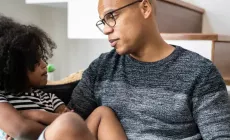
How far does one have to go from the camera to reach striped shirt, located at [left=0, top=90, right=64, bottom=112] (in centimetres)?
92

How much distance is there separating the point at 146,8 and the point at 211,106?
317 mm

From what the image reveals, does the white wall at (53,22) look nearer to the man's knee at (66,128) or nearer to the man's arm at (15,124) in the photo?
Result: the man's arm at (15,124)

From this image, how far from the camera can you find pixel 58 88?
1104 millimetres

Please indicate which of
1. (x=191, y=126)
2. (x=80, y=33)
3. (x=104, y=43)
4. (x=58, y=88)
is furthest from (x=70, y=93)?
(x=104, y=43)

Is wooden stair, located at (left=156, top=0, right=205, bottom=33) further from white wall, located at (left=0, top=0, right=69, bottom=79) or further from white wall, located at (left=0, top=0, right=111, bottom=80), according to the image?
white wall, located at (left=0, top=0, right=69, bottom=79)

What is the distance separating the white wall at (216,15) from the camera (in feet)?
6.01

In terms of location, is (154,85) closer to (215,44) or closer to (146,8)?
(146,8)

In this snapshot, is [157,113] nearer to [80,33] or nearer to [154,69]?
[154,69]

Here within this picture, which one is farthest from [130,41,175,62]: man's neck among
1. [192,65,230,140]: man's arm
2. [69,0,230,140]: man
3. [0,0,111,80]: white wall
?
[0,0,111,80]: white wall

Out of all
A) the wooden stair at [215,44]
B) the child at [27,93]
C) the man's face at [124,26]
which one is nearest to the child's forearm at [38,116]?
the child at [27,93]

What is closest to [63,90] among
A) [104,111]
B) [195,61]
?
[104,111]

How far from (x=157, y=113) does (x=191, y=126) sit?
3.8 inches

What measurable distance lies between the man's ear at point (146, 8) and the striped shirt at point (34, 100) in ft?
1.20

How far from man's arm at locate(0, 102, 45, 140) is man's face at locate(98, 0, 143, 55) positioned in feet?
1.03
